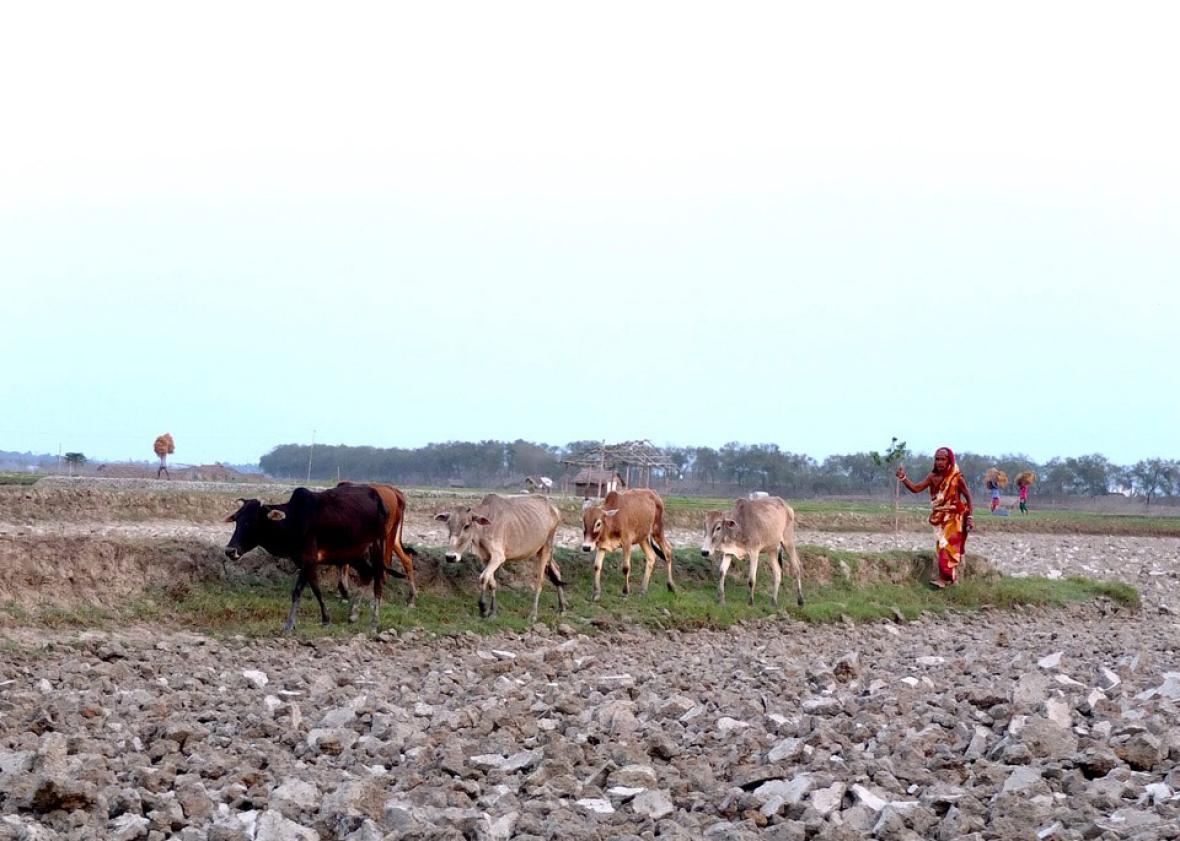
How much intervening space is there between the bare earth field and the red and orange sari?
5984 mm

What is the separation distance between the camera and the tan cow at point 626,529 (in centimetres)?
1786

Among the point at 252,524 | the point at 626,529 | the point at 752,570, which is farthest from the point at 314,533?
the point at 752,570

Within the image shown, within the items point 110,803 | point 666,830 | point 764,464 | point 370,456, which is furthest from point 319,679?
point 370,456

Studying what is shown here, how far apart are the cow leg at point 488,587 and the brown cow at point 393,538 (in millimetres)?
905

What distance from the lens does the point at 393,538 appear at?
1558 centimetres

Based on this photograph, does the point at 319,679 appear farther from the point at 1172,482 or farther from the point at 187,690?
the point at 1172,482

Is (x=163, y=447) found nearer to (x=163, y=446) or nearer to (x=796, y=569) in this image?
(x=163, y=446)

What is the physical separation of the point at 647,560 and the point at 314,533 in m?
5.63

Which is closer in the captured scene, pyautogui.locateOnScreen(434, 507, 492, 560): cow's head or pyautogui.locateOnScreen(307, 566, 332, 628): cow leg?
pyautogui.locateOnScreen(307, 566, 332, 628): cow leg

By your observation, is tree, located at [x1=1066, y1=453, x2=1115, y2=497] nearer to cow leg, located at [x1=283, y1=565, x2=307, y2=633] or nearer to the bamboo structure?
the bamboo structure

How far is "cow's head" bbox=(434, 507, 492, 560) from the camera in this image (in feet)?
51.0

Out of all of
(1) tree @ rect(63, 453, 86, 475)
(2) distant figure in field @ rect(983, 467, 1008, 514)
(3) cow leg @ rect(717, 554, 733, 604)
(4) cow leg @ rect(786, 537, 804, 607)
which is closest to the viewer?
(3) cow leg @ rect(717, 554, 733, 604)

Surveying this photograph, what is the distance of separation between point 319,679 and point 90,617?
4507mm

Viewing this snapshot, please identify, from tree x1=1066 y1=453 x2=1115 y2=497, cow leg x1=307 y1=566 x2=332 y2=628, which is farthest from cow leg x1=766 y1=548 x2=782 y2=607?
tree x1=1066 y1=453 x2=1115 y2=497
